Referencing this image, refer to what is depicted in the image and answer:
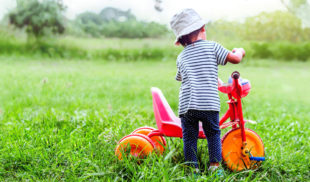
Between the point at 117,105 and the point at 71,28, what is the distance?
797cm

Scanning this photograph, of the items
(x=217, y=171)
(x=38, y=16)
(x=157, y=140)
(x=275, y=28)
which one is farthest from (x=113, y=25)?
(x=217, y=171)

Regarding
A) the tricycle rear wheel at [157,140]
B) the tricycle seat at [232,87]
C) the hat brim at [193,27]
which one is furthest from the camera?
the tricycle rear wheel at [157,140]

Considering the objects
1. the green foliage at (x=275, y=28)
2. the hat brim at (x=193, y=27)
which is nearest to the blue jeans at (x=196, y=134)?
the hat brim at (x=193, y=27)

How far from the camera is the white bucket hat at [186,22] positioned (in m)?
2.18

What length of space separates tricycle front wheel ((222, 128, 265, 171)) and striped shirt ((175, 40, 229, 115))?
31cm

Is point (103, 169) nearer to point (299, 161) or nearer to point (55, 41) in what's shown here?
point (299, 161)

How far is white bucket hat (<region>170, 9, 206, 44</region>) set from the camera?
2180 mm

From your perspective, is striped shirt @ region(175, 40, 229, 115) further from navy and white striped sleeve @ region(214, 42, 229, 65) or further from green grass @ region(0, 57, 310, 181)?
green grass @ region(0, 57, 310, 181)

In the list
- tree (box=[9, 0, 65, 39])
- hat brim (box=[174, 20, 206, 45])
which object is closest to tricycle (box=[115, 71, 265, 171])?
hat brim (box=[174, 20, 206, 45])

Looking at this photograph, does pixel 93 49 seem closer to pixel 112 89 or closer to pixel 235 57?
pixel 112 89

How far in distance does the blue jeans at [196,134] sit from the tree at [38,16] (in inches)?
424

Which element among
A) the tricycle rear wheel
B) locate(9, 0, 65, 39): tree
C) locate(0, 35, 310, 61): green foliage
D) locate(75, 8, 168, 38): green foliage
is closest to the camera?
the tricycle rear wheel

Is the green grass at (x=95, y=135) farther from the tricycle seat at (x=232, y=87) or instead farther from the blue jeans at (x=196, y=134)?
the tricycle seat at (x=232, y=87)

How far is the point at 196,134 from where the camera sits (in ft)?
7.57
